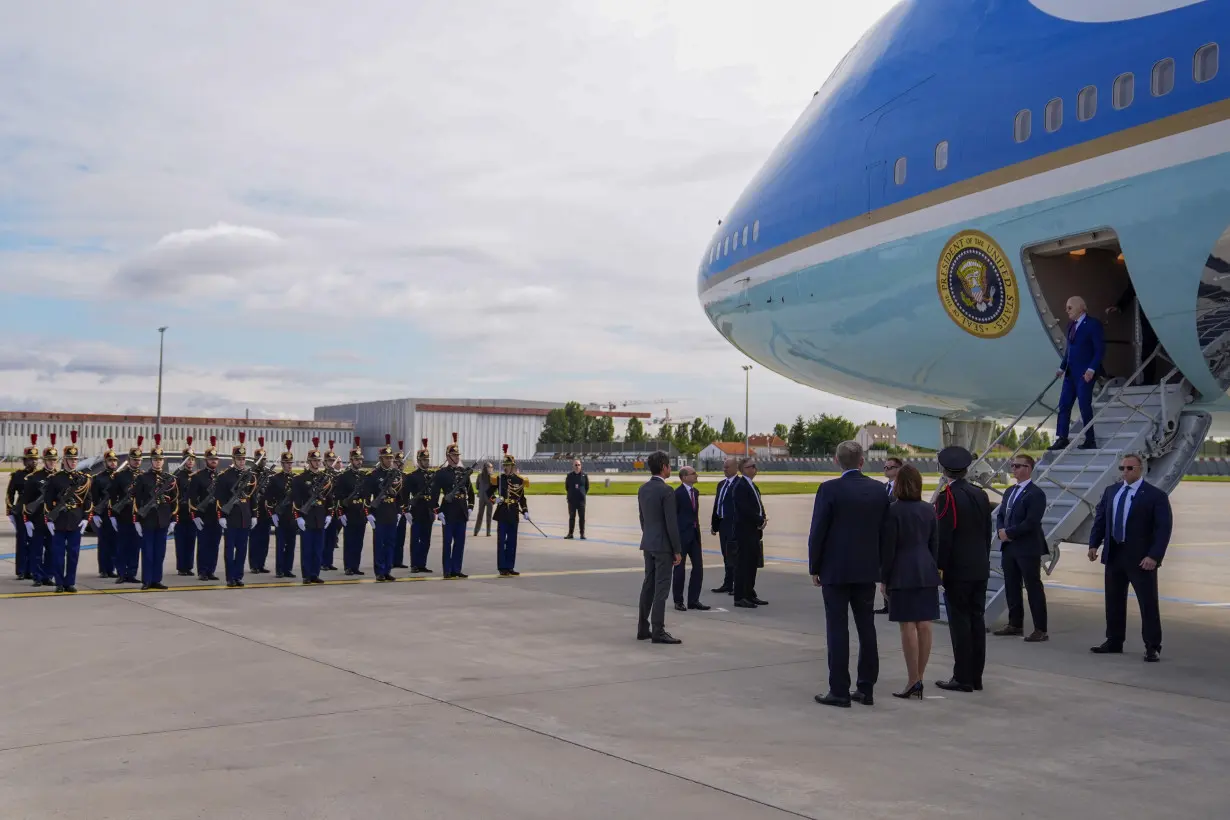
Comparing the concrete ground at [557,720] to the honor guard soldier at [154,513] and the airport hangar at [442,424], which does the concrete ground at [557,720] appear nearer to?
the honor guard soldier at [154,513]

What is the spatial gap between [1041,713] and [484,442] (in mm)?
132587

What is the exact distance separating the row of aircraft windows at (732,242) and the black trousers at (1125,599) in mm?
7068

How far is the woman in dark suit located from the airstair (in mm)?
2763

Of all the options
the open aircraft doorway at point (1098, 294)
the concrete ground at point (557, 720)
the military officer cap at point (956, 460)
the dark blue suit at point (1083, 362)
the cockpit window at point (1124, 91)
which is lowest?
the concrete ground at point (557, 720)

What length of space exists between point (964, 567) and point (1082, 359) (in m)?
3.36

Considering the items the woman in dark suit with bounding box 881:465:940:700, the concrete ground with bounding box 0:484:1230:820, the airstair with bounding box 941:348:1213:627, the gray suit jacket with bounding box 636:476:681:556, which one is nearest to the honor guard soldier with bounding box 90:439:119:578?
the concrete ground with bounding box 0:484:1230:820

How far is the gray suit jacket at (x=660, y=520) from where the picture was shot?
9266 mm

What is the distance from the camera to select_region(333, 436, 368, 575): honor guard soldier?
14.3 m

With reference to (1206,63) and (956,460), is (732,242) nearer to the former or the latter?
(1206,63)

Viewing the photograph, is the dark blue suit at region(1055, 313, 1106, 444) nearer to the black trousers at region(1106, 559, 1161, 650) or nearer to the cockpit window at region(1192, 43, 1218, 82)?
the black trousers at region(1106, 559, 1161, 650)

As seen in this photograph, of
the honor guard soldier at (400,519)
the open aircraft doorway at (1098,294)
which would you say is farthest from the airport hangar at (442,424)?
the open aircraft doorway at (1098,294)

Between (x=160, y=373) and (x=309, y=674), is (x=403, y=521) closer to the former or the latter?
(x=309, y=674)

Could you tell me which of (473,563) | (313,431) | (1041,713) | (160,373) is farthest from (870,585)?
(313,431)

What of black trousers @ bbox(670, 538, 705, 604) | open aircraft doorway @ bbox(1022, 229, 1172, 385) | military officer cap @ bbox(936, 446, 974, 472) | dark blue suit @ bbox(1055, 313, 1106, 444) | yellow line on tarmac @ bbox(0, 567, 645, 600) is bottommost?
yellow line on tarmac @ bbox(0, 567, 645, 600)
